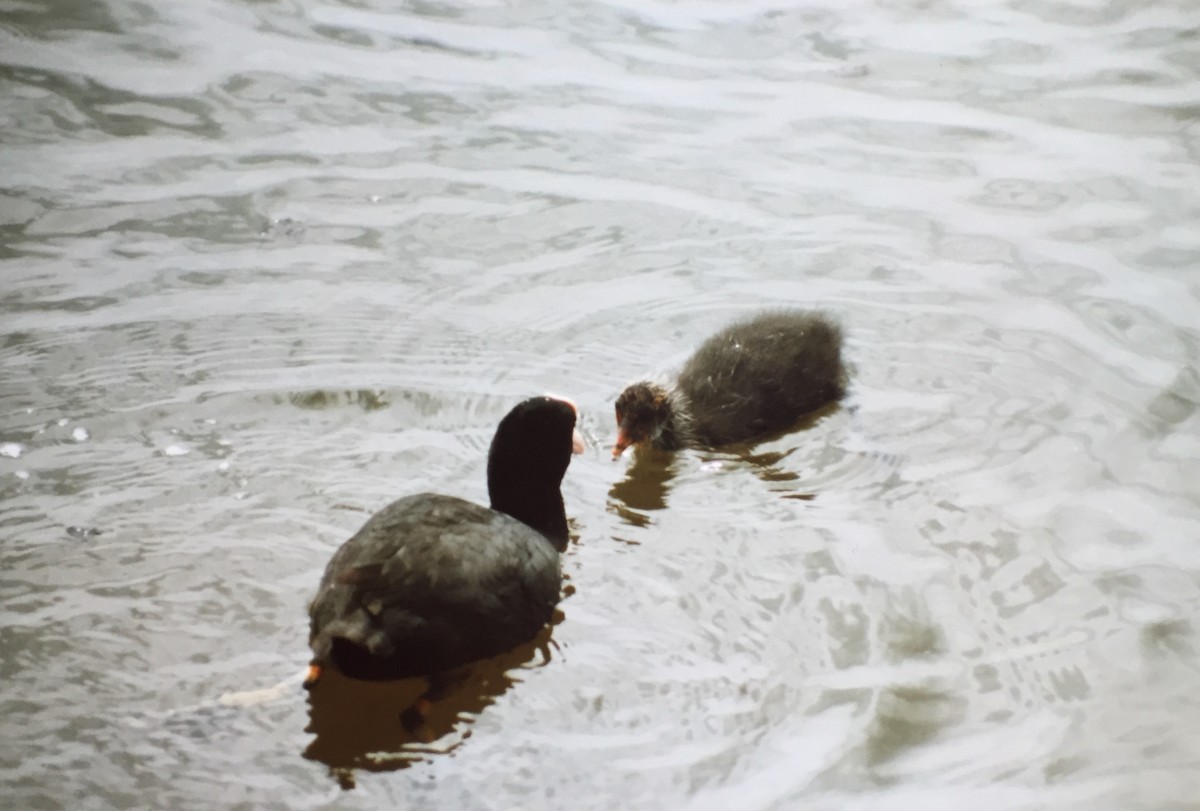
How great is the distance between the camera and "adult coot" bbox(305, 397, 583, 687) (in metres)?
3.38

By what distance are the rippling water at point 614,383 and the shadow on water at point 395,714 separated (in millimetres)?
15

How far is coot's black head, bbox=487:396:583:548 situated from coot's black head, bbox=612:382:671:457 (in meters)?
0.62

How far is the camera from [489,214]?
641 cm

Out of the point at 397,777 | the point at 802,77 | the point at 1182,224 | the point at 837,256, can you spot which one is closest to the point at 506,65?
the point at 802,77

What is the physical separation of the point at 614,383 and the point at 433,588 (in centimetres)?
198

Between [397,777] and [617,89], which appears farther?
[617,89]

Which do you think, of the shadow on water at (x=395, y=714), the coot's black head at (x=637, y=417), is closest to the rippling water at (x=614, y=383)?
the shadow on water at (x=395, y=714)

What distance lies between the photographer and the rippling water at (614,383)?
11.4 feet

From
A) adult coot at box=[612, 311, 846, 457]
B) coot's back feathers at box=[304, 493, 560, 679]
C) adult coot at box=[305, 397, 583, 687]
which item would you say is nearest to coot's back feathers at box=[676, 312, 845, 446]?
adult coot at box=[612, 311, 846, 457]

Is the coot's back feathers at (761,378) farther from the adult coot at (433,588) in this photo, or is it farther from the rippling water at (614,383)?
the adult coot at (433,588)

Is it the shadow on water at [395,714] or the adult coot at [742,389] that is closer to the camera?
the shadow on water at [395,714]

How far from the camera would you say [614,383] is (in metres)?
5.30

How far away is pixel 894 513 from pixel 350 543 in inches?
74.4

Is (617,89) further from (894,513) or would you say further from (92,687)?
(92,687)
